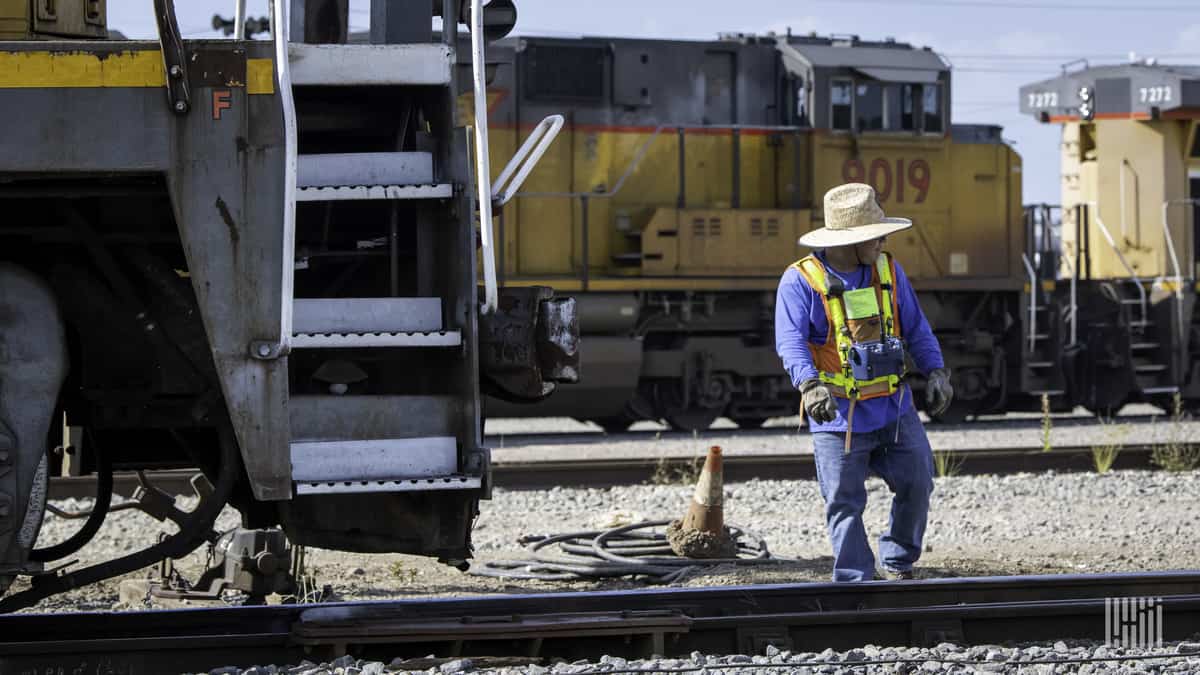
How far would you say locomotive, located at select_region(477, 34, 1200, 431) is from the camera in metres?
14.6

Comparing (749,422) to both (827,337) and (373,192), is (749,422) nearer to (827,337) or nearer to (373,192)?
(827,337)

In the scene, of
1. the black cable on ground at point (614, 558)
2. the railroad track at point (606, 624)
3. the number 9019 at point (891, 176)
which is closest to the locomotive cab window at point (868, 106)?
the number 9019 at point (891, 176)

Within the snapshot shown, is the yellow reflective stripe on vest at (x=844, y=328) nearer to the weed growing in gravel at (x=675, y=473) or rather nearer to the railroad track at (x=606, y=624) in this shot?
the railroad track at (x=606, y=624)

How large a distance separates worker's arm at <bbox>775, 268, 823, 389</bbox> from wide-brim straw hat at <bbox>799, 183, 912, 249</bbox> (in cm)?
17

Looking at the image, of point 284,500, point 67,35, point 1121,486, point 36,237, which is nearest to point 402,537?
point 284,500

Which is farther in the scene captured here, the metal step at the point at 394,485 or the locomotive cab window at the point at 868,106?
the locomotive cab window at the point at 868,106

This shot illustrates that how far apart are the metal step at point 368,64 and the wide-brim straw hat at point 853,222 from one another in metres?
1.97

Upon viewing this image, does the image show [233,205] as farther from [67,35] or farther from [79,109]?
[67,35]

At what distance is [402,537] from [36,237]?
137 centimetres

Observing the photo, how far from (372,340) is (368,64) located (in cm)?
75

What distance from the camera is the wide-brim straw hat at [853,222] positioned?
5.41m

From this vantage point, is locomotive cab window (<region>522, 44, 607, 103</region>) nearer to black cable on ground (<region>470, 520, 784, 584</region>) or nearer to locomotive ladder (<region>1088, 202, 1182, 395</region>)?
locomotive ladder (<region>1088, 202, 1182, 395</region>)

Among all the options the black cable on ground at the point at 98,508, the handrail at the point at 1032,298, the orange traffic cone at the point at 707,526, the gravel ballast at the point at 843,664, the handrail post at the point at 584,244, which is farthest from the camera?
the handrail at the point at 1032,298

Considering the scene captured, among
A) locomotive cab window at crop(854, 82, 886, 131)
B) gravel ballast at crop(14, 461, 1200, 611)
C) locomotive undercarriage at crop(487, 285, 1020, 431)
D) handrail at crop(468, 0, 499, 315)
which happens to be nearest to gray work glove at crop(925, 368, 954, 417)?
gravel ballast at crop(14, 461, 1200, 611)
